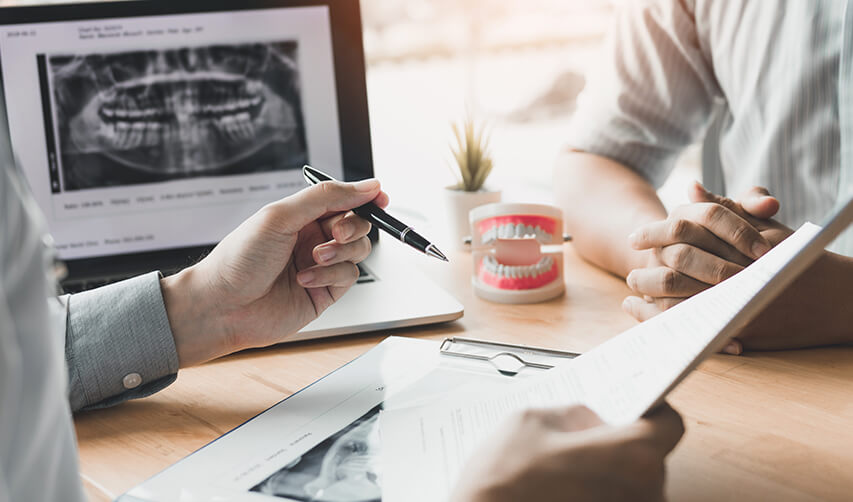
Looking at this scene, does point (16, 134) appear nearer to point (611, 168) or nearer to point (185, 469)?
point (185, 469)

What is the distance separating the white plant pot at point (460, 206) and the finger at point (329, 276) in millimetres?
388

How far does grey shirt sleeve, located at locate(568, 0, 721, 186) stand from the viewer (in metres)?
1.28

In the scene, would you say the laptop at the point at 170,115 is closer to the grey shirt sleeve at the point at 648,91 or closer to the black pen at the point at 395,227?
the black pen at the point at 395,227

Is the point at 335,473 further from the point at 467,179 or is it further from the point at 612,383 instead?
the point at 467,179

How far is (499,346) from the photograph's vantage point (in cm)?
78

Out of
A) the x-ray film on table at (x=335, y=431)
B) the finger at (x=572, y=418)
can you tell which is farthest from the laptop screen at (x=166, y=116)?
the finger at (x=572, y=418)

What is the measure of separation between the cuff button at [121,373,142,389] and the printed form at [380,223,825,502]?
0.90 ft

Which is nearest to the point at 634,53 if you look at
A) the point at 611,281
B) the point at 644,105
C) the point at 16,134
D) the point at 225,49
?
the point at 644,105

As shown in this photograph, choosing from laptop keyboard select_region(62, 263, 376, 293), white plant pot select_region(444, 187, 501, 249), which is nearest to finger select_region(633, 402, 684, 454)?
laptop keyboard select_region(62, 263, 376, 293)

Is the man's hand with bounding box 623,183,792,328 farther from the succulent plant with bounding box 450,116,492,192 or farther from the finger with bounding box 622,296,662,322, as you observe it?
the succulent plant with bounding box 450,116,492,192

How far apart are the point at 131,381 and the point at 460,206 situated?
607mm

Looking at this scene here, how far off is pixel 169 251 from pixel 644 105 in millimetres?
831

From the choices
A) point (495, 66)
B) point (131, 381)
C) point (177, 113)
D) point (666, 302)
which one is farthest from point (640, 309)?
point (495, 66)

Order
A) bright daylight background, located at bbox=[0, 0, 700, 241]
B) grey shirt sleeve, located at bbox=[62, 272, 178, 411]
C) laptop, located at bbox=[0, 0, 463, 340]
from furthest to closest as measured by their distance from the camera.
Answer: bright daylight background, located at bbox=[0, 0, 700, 241]
laptop, located at bbox=[0, 0, 463, 340]
grey shirt sleeve, located at bbox=[62, 272, 178, 411]
